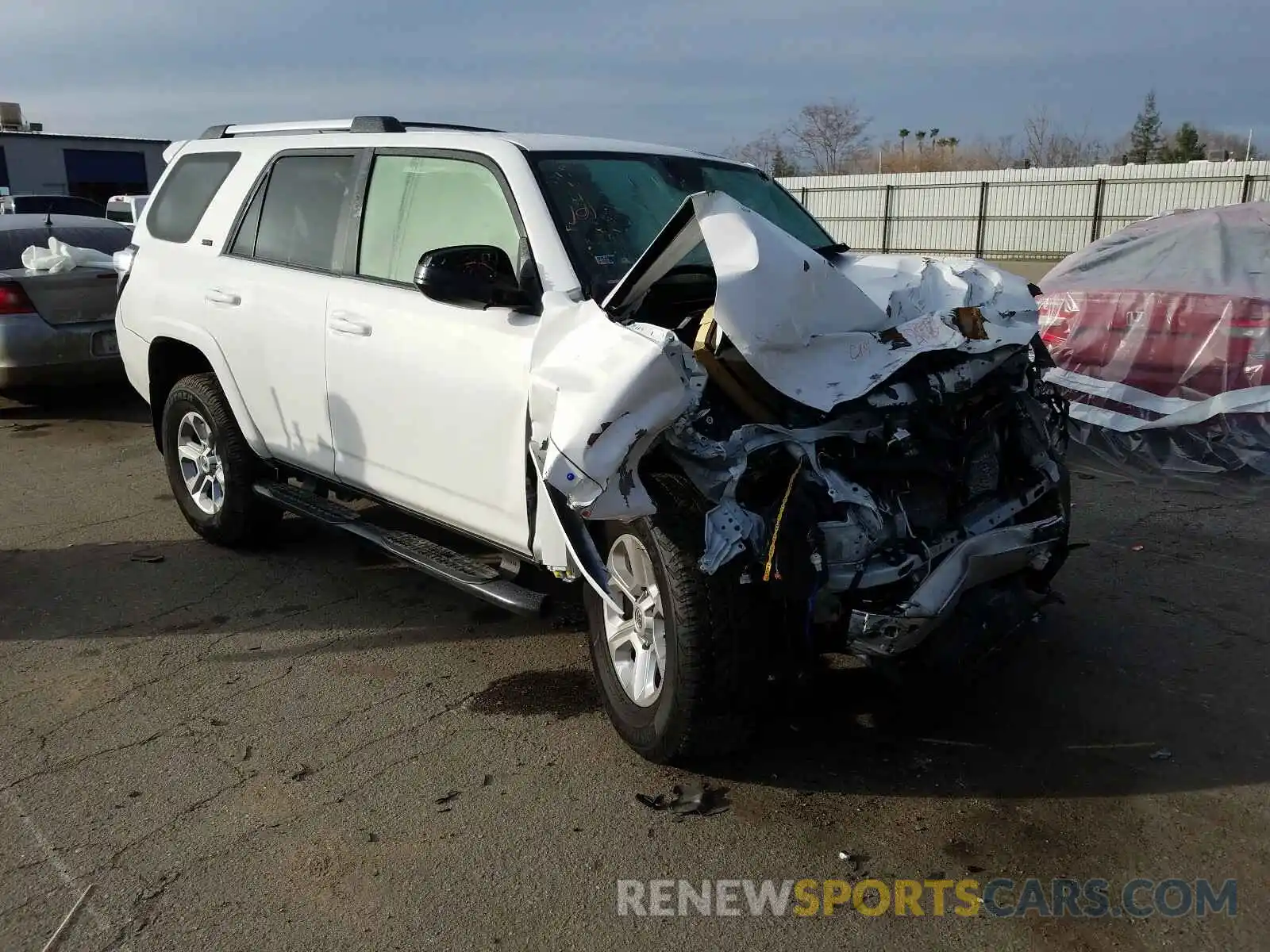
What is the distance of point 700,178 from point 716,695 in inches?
98.9

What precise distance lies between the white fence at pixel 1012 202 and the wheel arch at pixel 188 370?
23.7 m

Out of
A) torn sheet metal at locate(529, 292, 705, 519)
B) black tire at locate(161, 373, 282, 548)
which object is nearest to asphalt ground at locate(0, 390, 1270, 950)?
black tire at locate(161, 373, 282, 548)

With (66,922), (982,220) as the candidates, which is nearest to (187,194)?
(66,922)

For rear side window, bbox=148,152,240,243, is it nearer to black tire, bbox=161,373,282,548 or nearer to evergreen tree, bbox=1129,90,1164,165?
black tire, bbox=161,373,282,548

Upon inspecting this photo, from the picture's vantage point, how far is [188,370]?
6.02 metres

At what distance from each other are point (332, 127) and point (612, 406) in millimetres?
3028

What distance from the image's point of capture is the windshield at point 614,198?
155 inches

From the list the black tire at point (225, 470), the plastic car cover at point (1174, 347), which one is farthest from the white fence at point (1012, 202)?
the black tire at point (225, 470)

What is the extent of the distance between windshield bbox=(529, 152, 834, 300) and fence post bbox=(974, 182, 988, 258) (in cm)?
2626

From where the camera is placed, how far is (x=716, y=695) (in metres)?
3.33

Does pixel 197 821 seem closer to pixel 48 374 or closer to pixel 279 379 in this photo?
pixel 279 379

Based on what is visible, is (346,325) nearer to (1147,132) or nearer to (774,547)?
(774,547)

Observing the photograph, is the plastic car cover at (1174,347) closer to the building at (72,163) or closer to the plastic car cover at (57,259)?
the plastic car cover at (57,259)

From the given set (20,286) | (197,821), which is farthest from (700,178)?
(20,286)
